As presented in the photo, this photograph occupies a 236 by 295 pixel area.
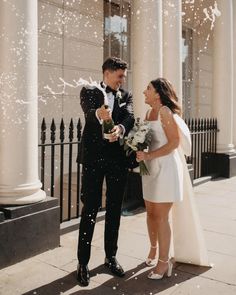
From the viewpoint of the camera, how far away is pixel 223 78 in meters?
9.91

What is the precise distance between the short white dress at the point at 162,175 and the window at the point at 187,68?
8841 millimetres

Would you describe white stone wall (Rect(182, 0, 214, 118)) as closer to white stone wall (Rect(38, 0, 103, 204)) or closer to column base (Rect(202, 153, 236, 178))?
column base (Rect(202, 153, 236, 178))

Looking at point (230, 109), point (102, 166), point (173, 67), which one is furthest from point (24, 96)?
point (230, 109)

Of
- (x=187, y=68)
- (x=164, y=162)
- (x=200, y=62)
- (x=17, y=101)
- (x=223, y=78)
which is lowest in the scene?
(x=164, y=162)

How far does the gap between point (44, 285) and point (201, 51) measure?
10806 millimetres

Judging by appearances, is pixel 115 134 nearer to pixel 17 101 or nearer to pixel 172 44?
pixel 17 101

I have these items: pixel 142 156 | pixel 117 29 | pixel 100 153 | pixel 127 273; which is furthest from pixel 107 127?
pixel 117 29

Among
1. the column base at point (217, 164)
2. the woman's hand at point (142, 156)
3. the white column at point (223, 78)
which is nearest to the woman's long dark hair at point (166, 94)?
the woman's hand at point (142, 156)

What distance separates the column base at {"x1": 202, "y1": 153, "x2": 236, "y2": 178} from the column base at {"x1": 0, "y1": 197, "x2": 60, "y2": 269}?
6026 millimetres

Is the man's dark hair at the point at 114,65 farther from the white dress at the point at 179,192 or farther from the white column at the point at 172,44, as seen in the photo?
the white column at the point at 172,44

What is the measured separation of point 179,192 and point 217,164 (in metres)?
6.44

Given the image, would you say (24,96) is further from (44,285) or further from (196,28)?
(196,28)

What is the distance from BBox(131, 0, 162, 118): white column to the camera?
21.8ft

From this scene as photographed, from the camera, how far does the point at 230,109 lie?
10.1m
